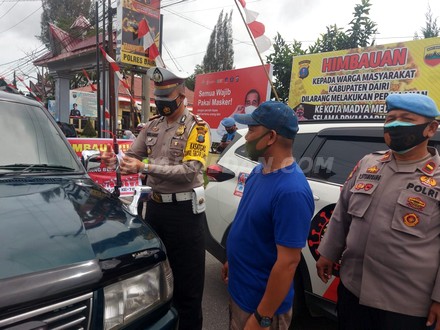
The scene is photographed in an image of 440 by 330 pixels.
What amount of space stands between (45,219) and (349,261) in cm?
149

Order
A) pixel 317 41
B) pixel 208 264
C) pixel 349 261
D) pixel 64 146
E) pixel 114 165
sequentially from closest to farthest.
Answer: pixel 349 261, pixel 114 165, pixel 64 146, pixel 208 264, pixel 317 41

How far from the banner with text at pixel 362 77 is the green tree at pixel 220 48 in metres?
43.4

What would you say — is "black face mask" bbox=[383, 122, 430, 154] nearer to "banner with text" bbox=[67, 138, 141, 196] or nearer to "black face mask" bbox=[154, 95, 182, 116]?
"black face mask" bbox=[154, 95, 182, 116]

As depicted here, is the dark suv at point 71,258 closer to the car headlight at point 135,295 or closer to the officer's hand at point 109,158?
the car headlight at point 135,295

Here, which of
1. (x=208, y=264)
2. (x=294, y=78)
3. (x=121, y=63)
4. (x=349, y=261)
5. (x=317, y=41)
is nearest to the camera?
(x=349, y=261)

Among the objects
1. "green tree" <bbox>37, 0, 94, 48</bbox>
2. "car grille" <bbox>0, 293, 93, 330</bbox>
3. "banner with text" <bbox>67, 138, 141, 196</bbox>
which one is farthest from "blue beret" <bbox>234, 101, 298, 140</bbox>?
"green tree" <bbox>37, 0, 94, 48</bbox>

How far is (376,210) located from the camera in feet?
5.44

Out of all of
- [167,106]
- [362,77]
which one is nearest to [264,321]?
[167,106]

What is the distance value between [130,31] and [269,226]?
495 inches

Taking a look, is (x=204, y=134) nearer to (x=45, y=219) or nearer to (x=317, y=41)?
(x=45, y=219)

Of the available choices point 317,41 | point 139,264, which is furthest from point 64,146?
point 317,41

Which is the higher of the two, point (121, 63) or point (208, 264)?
point (121, 63)

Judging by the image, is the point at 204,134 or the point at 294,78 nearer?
the point at 204,134

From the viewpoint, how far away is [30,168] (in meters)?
2.07
